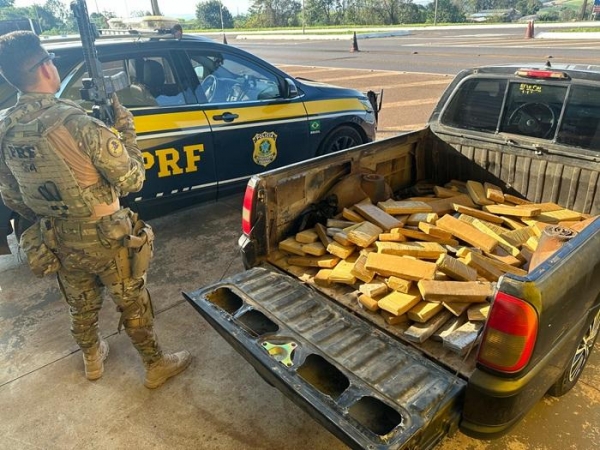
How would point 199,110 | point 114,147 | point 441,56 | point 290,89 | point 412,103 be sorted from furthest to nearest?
point 441,56 < point 412,103 < point 290,89 < point 199,110 < point 114,147

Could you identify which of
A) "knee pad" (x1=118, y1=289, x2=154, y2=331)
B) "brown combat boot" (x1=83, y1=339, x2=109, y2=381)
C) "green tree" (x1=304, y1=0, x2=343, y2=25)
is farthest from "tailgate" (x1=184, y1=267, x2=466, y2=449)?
"green tree" (x1=304, y1=0, x2=343, y2=25)

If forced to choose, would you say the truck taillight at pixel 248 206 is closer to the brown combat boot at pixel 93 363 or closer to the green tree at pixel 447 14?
the brown combat boot at pixel 93 363

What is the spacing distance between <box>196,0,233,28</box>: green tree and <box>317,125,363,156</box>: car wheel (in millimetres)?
53749

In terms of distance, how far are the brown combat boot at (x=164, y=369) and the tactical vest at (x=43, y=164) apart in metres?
1.06

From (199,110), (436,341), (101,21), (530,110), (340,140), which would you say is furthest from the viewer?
(101,21)

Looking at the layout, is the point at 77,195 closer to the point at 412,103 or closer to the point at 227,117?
the point at 227,117

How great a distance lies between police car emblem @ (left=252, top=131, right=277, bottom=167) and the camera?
4.91 metres

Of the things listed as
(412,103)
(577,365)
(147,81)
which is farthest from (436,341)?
(412,103)

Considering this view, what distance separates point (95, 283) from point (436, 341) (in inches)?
77.0

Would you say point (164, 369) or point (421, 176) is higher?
point (421, 176)

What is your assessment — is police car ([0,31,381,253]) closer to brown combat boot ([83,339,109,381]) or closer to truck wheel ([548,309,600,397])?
brown combat boot ([83,339,109,381])

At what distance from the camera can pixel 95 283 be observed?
9.02ft

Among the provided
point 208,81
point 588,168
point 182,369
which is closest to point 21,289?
point 182,369

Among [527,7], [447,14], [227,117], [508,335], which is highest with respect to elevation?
[527,7]
